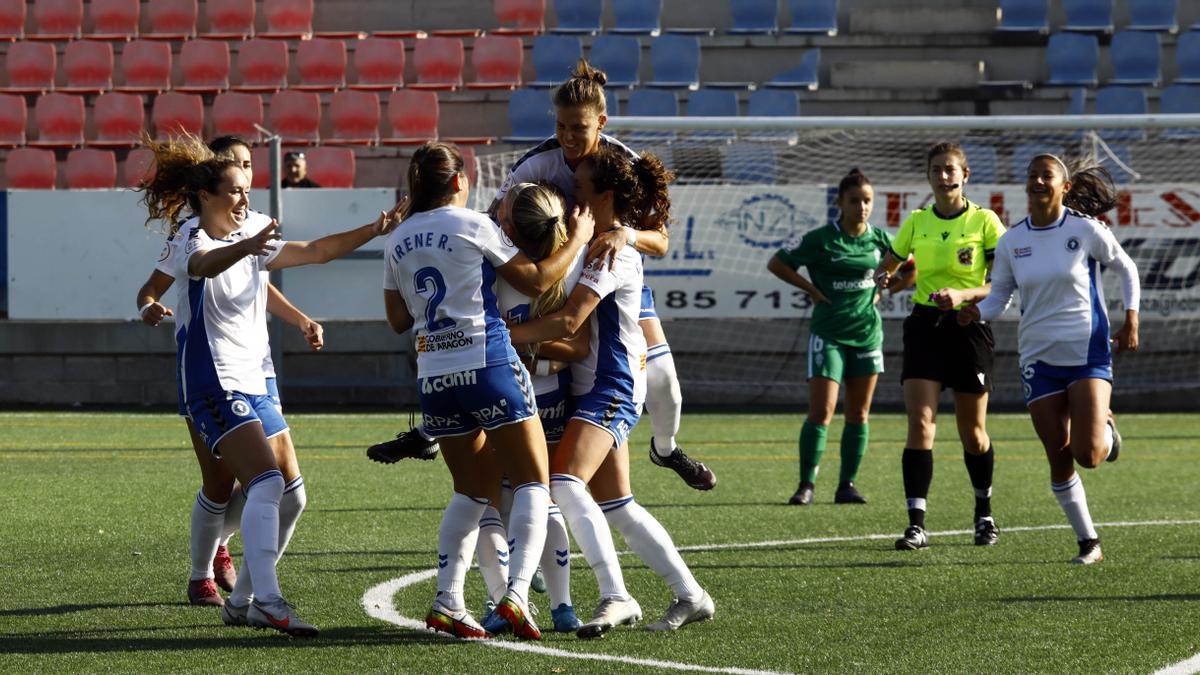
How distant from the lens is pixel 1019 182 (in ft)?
55.5

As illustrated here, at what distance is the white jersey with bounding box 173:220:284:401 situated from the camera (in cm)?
546

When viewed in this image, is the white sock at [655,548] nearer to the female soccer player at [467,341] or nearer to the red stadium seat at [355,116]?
the female soccer player at [467,341]

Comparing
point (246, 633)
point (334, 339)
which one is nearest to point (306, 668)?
point (246, 633)

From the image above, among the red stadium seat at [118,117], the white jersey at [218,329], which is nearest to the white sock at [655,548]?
the white jersey at [218,329]

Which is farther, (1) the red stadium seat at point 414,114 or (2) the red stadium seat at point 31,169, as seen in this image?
(1) the red stadium seat at point 414,114

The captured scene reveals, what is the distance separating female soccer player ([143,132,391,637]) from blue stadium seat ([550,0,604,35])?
15.8 metres

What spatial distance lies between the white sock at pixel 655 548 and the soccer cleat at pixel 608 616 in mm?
154

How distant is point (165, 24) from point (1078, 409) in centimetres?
1731

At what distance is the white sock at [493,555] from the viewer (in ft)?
18.2

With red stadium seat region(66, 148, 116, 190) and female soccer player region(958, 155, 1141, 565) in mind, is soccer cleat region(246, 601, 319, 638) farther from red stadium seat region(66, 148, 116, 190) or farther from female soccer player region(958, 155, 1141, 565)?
red stadium seat region(66, 148, 116, 190)

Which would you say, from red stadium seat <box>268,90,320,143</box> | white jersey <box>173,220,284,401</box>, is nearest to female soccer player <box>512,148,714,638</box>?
white jersey <box>173,220,284,401</box>

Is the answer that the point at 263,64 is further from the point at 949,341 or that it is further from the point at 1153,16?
the point at 949,341

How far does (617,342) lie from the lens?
542cm

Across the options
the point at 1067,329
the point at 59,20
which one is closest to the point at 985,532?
the point at 1067,329
